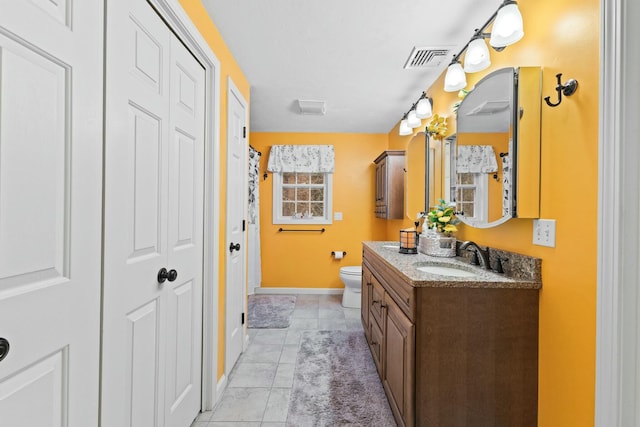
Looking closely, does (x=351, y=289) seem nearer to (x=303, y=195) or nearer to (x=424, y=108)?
(x=303, y=195)

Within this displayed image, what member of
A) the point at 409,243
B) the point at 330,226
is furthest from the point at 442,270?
the point at 330,226

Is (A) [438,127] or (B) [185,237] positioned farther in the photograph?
(A) [438,127]

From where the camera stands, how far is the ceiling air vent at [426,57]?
2025 mm

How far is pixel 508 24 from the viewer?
137 centimetres

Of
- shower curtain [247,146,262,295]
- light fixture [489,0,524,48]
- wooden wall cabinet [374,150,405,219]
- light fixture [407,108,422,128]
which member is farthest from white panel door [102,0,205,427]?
wooden wall cabinet [374,150,405,219]

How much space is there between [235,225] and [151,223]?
1064 mm

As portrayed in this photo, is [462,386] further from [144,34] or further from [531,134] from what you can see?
[144,34]

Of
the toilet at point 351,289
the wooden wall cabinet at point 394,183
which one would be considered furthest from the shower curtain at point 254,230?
the wooden wall cabinet at point 394,183

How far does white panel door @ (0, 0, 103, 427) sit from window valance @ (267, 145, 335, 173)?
131 inches

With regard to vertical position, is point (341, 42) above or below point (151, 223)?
above

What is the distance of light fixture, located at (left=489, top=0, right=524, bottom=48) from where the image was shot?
136cm

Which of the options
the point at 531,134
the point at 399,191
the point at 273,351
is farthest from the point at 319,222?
the point at 531,134

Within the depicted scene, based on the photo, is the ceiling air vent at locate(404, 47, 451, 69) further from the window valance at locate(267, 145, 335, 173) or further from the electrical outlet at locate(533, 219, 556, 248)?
the window valance at locate(267, 145, 335, 173)

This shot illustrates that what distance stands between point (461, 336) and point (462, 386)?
0.22 metres
